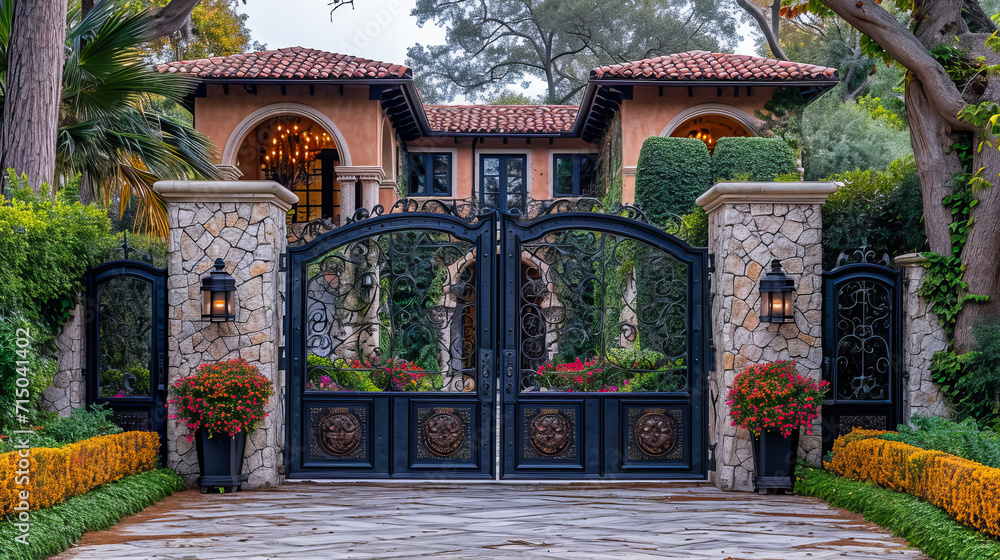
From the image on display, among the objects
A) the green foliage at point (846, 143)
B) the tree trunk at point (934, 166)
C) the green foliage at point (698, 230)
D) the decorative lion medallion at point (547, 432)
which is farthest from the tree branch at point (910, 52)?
the green foliage at point (846, 143)

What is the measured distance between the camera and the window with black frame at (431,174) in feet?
70.3

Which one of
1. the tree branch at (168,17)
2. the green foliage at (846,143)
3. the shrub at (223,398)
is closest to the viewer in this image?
the shrub at (223,398)

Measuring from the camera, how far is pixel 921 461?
5895 mm

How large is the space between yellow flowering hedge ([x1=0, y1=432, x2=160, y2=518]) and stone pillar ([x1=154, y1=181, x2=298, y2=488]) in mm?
489

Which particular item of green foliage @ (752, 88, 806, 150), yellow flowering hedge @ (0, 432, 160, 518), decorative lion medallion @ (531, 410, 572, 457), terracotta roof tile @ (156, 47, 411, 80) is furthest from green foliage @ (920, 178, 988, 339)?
terracotta roof tile @ (156, 47, 411, 80)

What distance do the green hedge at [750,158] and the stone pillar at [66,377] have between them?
11891 millimetres

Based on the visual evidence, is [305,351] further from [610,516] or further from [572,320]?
[610,516]

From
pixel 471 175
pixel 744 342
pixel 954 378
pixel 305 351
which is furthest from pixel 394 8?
pixel 954 378

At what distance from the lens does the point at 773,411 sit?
7.01m

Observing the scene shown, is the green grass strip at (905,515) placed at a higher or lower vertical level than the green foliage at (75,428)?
lower

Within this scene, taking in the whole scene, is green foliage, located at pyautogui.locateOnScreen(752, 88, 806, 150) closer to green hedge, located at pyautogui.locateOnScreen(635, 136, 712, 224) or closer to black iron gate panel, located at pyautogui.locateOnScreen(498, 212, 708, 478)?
green hedge, located at pyautogui.locateOnScreen(635, 136, 712, 224)

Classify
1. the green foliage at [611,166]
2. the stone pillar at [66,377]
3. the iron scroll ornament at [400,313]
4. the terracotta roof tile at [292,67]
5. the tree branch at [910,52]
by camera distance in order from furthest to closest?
1. the green foliage at [611,166]
2. the terracotta roof tile at [292,67]
3. the tree branch at [910,52]
4. the iron scroll ornament at [400,313]
5. the stone pillar at [66,377]

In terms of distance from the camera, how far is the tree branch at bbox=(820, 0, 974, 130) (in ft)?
26.5

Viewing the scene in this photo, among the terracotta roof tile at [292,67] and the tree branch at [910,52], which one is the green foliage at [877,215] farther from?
the terracotta roof tile at [292,67]
